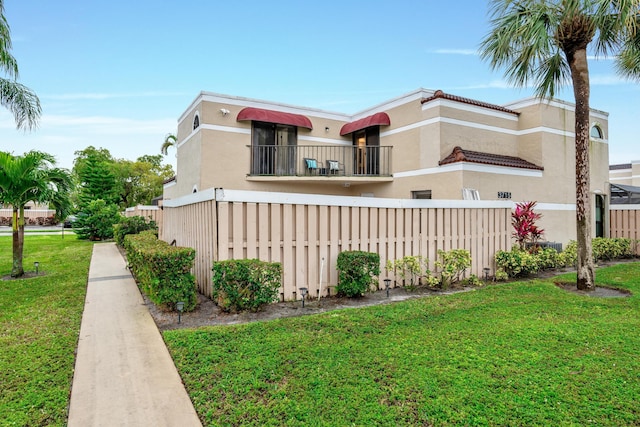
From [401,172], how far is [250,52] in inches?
299

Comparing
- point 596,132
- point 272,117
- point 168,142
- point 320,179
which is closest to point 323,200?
point 320,179

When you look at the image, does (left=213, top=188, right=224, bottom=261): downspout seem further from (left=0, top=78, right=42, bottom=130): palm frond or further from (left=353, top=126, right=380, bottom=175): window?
(left=0, top=78, right=42, bottom=130): palm frond

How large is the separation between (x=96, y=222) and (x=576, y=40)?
73.0ft

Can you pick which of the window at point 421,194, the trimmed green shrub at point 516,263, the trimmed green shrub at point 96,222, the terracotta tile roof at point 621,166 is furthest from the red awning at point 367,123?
the terracotta tile roof at point 621,166

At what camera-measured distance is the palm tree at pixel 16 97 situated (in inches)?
414

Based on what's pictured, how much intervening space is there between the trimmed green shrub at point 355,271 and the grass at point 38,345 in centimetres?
435

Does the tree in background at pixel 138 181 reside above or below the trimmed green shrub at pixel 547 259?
above

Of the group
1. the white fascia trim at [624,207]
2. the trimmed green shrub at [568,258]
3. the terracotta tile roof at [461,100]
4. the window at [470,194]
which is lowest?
the trimmed green shrub at [568,258]

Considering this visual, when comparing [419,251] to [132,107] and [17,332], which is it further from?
[132,107]

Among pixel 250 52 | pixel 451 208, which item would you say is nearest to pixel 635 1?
pixel 451 208

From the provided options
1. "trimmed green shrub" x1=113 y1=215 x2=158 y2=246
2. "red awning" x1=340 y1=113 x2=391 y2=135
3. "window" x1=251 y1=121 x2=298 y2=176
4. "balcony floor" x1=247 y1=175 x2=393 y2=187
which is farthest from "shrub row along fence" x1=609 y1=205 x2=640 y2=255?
"trimmed green shrub" x1=113 y1=215 x2=158 y2=246

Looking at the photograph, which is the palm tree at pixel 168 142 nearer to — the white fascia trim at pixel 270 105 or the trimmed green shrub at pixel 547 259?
the white fascia trim at pixel 270 105

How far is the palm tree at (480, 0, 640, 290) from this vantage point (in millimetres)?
7406

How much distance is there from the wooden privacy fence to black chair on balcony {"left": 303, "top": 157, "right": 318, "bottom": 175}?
277 inches
